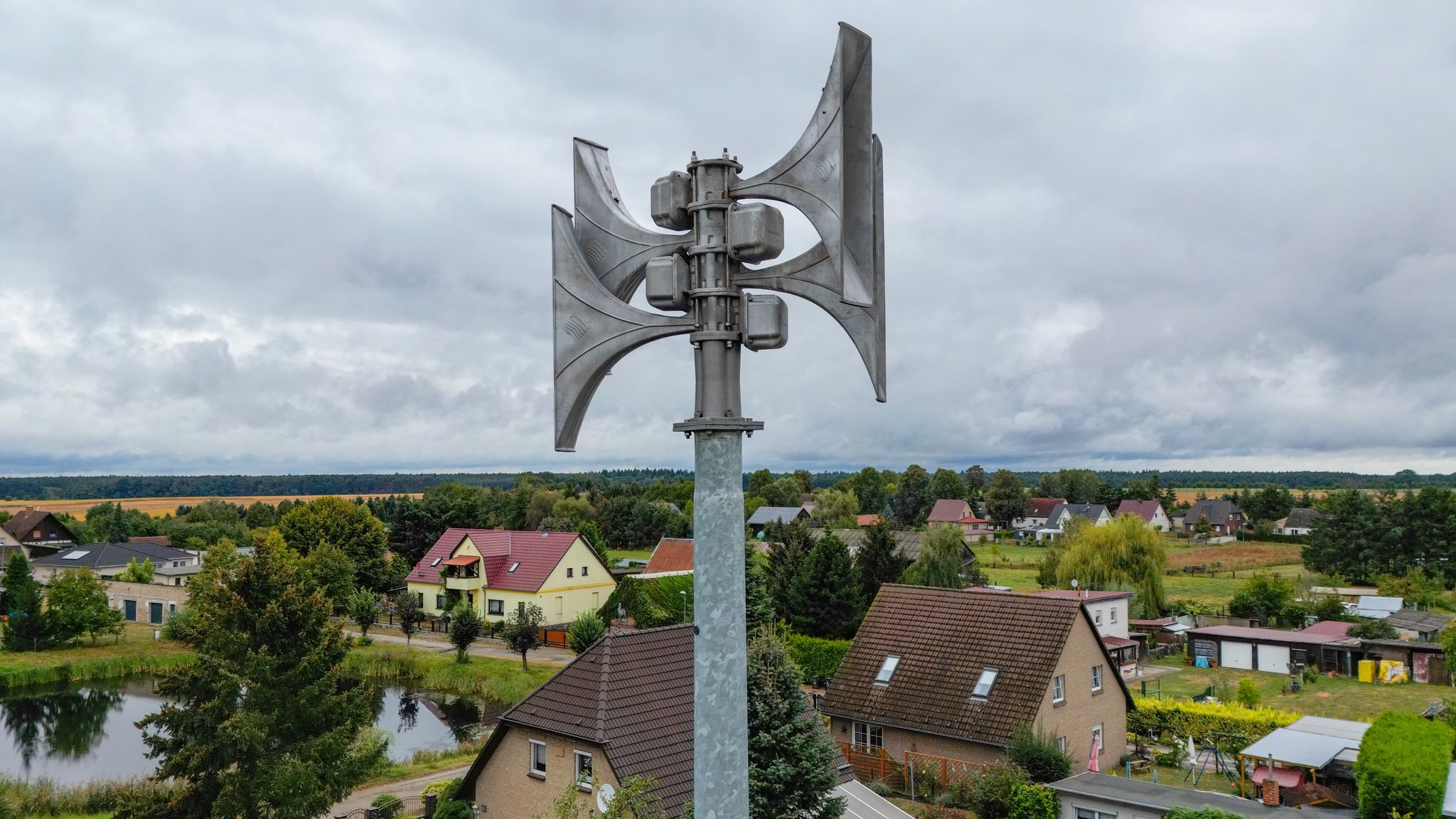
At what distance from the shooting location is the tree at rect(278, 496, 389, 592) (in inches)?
2360

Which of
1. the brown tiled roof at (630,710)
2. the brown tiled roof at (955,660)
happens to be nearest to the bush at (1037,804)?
the brown tiled roof at (955,660)

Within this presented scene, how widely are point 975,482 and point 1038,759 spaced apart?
140360 millimetres

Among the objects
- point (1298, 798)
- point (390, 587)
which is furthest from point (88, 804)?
point (390, 587)

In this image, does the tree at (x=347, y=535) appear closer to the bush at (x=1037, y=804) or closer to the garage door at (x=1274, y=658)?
the bush at (x=1037, y=804)

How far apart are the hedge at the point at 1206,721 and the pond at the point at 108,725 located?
21238 millimetres

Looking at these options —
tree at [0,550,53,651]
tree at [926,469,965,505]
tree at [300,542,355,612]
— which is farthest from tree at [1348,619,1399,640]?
tree at [926,469,965,505]

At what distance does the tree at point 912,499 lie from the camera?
128250 mm

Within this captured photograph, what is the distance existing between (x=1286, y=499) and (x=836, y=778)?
12147 cm

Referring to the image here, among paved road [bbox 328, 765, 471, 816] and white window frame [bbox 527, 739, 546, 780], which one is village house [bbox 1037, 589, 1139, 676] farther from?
white window frame [bbox 527, 739, 546, 780]

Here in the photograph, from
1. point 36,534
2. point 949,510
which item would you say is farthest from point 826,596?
point 949,510

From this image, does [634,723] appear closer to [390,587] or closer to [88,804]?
[88,804]

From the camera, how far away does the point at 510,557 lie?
178 ft

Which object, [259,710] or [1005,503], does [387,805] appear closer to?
[259,710]

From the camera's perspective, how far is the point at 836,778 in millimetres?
16984
